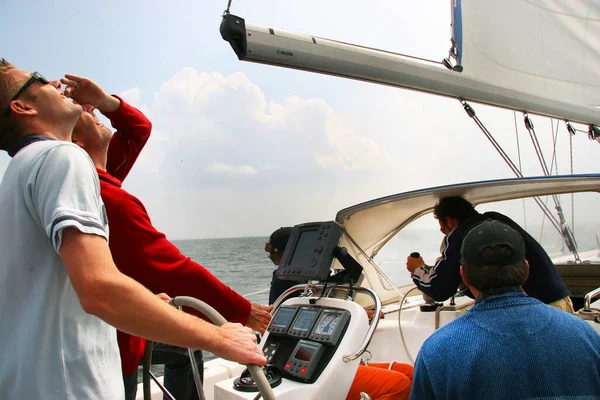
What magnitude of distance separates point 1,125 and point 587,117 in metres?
4.85

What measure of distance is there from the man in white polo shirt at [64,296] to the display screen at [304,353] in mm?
914

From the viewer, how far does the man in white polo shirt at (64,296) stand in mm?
916

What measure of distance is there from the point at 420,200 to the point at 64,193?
2.87m

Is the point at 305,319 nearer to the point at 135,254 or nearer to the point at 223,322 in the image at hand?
the point at 135,254

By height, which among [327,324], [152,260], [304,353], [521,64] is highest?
[521,64]

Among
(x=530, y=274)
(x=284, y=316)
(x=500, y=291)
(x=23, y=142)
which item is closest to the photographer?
(x=23, y=142)

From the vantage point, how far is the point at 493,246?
1.29 meters

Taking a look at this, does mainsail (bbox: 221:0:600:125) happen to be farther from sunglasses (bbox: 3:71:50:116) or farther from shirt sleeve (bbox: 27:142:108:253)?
shirt sleeve (bbox: 27:142:108:253)

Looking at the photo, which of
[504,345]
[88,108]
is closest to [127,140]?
[88,108]

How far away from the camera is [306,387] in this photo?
1.79 meters

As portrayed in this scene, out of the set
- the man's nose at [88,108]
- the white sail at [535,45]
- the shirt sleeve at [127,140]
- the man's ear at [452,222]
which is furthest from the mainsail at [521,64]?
the man's nose at [88,108]

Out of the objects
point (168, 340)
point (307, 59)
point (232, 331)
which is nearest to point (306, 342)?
point (232, 331)

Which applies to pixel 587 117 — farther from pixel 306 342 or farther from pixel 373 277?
pixel 306 342

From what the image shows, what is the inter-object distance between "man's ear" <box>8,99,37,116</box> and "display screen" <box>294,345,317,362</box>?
136 cm
